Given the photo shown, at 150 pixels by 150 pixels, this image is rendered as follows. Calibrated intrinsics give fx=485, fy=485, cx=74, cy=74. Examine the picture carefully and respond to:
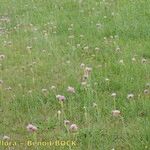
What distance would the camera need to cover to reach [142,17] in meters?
10.7

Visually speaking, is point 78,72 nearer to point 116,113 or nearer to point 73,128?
point 116,113

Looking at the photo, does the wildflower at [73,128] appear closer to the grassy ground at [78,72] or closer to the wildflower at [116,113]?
the grassy ground at [78,72]

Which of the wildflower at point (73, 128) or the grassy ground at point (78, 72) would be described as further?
the grassy ground at point (78, 72)

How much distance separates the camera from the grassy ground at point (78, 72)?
6.31m

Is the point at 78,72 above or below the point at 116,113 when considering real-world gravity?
below

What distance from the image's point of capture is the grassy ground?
20.7ft

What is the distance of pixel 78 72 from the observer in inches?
323

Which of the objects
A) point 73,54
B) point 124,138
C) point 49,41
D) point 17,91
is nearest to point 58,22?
point 49,41

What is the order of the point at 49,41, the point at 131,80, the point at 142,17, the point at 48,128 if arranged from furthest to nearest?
the point at 142,17 → the point at 49,41 → the point at 131,80 → the point at 48,128

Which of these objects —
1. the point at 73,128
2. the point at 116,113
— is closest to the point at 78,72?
the point at 116,113

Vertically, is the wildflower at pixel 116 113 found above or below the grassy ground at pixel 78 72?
above

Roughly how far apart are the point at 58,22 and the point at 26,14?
1.53 meters

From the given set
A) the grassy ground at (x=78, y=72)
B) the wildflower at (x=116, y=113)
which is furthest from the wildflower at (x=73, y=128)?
the wildflower at (x=116, y=113)

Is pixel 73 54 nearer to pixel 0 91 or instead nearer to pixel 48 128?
pixel 0 91
